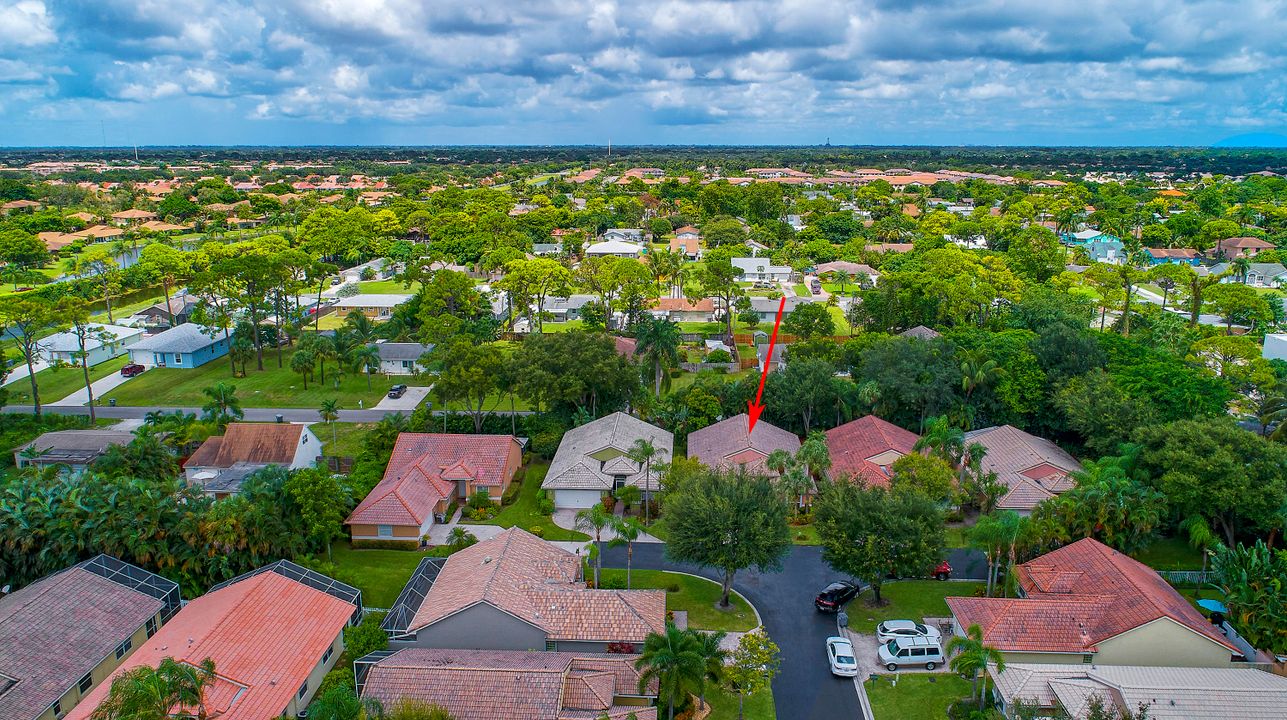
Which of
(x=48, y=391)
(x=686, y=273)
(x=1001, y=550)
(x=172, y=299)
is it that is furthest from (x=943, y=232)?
(x=48, y=391)

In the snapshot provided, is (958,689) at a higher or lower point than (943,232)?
lower

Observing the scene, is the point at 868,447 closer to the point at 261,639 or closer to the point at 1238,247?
the point at 261,639

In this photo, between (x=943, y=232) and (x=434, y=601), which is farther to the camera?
(x=943, y=232)

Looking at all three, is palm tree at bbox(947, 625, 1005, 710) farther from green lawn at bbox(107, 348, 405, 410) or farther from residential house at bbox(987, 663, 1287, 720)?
green lawn at bbox(107, 348, 405, 410)

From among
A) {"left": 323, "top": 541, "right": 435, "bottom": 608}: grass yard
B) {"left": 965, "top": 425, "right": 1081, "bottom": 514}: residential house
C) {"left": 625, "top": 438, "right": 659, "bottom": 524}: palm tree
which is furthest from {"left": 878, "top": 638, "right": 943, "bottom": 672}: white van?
{"left": 323, "top": 541, "right": 435, "bottom": 608}: grass yard

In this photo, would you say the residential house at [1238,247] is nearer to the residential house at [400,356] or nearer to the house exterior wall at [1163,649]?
the house exterior wall at [1163,649]

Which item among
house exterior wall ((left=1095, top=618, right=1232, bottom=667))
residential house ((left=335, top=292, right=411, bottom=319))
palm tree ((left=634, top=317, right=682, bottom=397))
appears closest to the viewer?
house exterior wall ((left=1095, top=618, right=1232, bottom=667))

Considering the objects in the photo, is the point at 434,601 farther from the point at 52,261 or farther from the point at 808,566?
the point at 52,261
